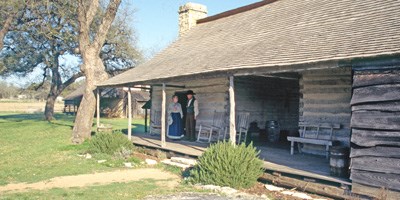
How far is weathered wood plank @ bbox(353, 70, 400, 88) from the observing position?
6479 mm

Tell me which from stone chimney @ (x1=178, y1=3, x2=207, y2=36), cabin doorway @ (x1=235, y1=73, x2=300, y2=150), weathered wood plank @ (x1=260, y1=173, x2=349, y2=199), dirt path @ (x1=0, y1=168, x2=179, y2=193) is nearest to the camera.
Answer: weathered wood plank @ (x1=260, y1=173, x2=349, y2=199)

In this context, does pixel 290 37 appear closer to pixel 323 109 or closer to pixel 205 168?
pixel 323 109

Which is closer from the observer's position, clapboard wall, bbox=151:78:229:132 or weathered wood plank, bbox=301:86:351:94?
weathered wood plank, bbox=301:86:351:94

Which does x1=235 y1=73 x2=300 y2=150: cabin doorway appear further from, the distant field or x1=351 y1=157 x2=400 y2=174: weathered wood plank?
the distant field

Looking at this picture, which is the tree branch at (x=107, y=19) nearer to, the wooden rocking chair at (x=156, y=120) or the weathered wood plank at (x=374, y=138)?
the wooden rocking chair at (x=156, y=120)

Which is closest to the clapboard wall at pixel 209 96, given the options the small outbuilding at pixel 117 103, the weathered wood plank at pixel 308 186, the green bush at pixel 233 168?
the green bush at pixel 233 168

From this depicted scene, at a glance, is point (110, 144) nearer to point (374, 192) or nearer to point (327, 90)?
point (327, 90)

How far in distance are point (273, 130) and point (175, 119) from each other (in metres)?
3.51

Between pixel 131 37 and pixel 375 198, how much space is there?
94.6 ft

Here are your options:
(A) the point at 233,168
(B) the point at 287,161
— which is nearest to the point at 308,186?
(A) the point at 233,168

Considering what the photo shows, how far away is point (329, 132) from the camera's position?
10133mm

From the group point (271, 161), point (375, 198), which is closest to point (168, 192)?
point (271, 161)

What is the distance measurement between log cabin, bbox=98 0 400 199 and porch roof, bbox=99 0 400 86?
0.04m

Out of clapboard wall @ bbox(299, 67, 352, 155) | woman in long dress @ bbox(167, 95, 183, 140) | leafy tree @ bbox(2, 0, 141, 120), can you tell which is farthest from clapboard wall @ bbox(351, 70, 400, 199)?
A: leafy tree @ bbox(2, 0, 141, 120)
